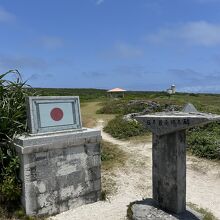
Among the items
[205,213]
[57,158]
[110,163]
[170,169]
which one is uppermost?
[57,158]

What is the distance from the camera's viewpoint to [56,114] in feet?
26.5

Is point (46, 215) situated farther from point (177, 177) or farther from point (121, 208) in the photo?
point (177, 177)

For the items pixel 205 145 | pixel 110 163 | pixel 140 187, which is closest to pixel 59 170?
pixel 140 187

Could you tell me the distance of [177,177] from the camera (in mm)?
7152

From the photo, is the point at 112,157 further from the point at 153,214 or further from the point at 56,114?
the point at 153,214

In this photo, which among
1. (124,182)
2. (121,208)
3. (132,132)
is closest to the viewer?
(121,208)

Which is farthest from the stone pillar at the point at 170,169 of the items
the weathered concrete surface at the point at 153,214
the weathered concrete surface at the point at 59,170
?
the weathered concrete surface at the point at 59,170

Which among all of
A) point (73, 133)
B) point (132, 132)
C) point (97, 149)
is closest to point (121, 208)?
point (97, 149)

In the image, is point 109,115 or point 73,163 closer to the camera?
point 73,163

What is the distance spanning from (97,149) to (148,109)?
1807 centimetres

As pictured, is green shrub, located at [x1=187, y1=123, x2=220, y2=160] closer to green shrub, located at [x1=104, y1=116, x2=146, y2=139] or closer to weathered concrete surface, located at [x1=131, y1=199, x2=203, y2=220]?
green shrub, located at [x1=104, y1=116, x2=146, y2=139]

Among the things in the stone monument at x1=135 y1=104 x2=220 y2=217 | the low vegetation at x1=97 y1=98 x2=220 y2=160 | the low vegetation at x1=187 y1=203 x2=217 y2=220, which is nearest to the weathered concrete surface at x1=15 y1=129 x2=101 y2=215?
the stone monument at x1=135 y1=104 x2=220 y2=217

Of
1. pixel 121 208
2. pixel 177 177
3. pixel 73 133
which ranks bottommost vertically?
pixel 121 208

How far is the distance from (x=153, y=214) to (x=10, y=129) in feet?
12.0
